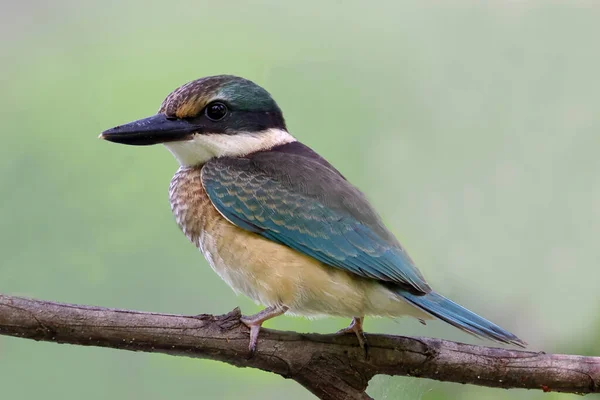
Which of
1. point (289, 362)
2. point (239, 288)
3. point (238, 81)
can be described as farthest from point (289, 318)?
point (238, 81)

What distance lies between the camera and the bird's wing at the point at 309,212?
1.70 m

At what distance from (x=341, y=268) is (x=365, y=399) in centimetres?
30

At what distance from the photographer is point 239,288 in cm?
180

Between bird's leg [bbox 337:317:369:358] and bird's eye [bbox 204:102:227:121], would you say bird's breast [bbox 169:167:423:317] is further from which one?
bird's eye [bbox 204:102:227:121]

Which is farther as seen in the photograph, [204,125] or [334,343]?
[204,125]

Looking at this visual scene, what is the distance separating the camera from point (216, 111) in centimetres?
188

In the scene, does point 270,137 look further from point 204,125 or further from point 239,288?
point 239,288

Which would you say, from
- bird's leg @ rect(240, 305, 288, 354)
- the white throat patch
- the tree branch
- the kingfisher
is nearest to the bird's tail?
the kingfisher

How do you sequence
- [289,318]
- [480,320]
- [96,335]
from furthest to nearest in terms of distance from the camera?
1. [289,318]
2. [480,320]
3. [96,335]

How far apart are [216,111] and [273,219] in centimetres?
32

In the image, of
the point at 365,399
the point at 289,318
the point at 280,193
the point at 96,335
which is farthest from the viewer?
the point at 289,318

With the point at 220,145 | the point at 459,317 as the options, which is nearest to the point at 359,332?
the point at 459,317

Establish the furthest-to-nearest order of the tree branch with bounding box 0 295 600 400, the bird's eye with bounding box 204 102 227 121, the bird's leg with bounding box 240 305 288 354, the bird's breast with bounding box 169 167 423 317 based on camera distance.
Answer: the bird's eye with bounding box 204 102 227 121
the bird's breast with bounding box 169 167 423 317
the bird's leg with bounding box 240 305 288 354
the tree branch with bounding box 0 295 600 400

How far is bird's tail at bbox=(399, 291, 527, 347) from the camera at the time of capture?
5.04 feet
